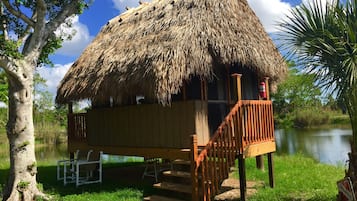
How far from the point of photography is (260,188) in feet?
24.8

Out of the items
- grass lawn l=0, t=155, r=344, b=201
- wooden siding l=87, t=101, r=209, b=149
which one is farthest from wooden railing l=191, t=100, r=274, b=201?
grass lawn l=0, t=155, r=344, b=201

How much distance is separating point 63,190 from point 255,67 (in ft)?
16.4

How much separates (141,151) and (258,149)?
257 centimetres

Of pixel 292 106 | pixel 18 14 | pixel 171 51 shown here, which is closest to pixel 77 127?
pixel 18 14

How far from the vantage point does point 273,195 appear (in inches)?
266

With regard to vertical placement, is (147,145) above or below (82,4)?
below

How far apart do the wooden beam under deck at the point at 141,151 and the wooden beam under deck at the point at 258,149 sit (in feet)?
3.64

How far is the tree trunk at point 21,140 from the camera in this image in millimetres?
6762

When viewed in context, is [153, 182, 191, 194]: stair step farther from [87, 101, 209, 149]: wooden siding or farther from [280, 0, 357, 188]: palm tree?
[280, 0, 357, 188]: palm tree

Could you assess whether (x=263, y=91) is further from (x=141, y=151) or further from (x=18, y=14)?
(x=18, y=14)

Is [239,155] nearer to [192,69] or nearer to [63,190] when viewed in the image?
[192,69]

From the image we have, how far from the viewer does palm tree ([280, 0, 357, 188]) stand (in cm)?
463

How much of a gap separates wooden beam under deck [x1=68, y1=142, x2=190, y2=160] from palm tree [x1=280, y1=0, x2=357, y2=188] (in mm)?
2946

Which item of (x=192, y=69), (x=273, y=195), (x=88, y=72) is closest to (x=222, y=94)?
(x=192, y=69)
